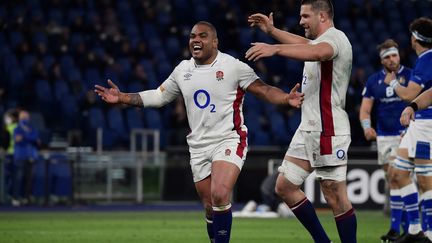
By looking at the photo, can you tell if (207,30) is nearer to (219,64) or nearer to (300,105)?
(219,64)

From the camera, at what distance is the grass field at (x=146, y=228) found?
45.1ft

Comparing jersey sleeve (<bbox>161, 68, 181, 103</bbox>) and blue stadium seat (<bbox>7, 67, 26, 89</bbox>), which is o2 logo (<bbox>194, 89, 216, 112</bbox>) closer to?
jersey sleeve (<bbox>161, 68, 181, 103</bbox>)

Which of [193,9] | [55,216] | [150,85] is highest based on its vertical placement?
[193,9]

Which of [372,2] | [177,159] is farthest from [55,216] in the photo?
[372,2]

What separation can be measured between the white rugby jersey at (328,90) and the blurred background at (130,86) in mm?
10938

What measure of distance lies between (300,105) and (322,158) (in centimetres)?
59

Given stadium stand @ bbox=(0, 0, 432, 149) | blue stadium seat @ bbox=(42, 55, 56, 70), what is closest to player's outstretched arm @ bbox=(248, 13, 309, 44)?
stadium stand @ bbox=(0, 0, 432, 149)

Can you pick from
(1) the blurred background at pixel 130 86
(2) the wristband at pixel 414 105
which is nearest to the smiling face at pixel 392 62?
(2) the wristband at pixel 414 105

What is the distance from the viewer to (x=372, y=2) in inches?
1313

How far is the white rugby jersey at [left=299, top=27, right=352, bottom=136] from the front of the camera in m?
9.90

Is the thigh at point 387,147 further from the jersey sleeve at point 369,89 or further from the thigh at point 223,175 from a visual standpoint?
the thigh at point 223,175

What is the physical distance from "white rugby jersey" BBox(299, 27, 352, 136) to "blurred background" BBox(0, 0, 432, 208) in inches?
431

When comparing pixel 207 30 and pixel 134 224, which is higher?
pixel 207 30

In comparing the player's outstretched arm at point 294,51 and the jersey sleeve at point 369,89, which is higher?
the player's outstretched arm at point 294,51
